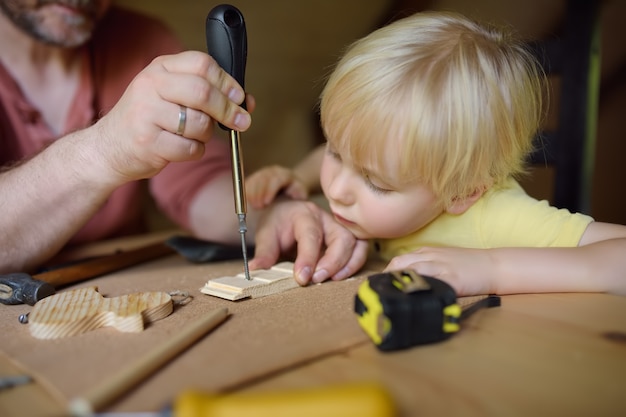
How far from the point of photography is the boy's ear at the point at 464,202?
0.85m

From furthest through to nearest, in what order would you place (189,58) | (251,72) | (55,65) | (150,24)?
(251,72) < (150,24) < (55,65) < (189,58)

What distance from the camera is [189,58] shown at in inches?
27.0

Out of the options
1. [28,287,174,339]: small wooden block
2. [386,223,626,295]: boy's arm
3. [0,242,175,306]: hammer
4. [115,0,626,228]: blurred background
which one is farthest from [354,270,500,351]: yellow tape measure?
[115,0,626,228]: blurred background

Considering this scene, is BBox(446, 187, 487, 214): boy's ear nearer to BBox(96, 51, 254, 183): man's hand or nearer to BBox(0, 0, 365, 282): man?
BBox(0, 0, 365, 282): man

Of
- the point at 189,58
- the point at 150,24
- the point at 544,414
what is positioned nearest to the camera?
the point at 544,414

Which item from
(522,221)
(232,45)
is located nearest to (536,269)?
(522,221)

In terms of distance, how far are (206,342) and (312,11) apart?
4.95 feet

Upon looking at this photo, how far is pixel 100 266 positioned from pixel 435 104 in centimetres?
61

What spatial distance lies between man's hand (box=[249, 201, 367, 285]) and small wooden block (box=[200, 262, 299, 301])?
0.02 metres

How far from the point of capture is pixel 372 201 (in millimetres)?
811

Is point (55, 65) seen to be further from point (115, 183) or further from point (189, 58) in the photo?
point (189, 58)

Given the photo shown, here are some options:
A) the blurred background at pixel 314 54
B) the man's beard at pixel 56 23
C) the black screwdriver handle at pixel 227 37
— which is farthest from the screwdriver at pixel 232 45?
the blurred background at pixel 314 54

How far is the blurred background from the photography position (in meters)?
1.64

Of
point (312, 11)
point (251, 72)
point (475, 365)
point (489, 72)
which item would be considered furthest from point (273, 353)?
point (312, 11)
